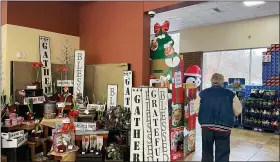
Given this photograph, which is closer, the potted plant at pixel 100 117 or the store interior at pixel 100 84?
the store interior at pixel 100 84

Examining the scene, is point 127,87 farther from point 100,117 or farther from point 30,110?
point 30,110

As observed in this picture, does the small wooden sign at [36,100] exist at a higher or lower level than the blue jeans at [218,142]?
higher

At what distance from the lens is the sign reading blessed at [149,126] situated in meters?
2.64

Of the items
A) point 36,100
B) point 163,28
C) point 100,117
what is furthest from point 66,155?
point 163,28

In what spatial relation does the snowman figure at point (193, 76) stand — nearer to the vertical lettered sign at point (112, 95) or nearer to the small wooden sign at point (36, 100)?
the vertical lettered sign at point (112, 95)

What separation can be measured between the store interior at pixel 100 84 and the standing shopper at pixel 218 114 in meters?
0.54

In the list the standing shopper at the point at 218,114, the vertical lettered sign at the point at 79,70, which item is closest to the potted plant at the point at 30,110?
the vertical lettered sign at the point at 79,70

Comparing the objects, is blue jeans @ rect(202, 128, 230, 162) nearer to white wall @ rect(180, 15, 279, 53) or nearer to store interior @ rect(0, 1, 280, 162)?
store interior @ rect(0, 1, 280, 162)

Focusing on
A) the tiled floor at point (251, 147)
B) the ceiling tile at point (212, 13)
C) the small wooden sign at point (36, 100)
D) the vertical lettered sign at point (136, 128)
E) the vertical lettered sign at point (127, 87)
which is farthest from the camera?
the ceiling tile at point (212, 13)

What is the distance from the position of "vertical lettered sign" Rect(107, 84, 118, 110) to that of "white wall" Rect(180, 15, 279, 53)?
314 cm

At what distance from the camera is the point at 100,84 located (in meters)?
3.94

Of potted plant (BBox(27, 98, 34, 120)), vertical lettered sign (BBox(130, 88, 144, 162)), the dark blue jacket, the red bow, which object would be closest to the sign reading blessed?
vertical lettered sign (BBox(130, 88, 144, 162))

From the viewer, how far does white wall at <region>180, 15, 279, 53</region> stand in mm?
4748

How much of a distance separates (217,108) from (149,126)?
3.16 ft
